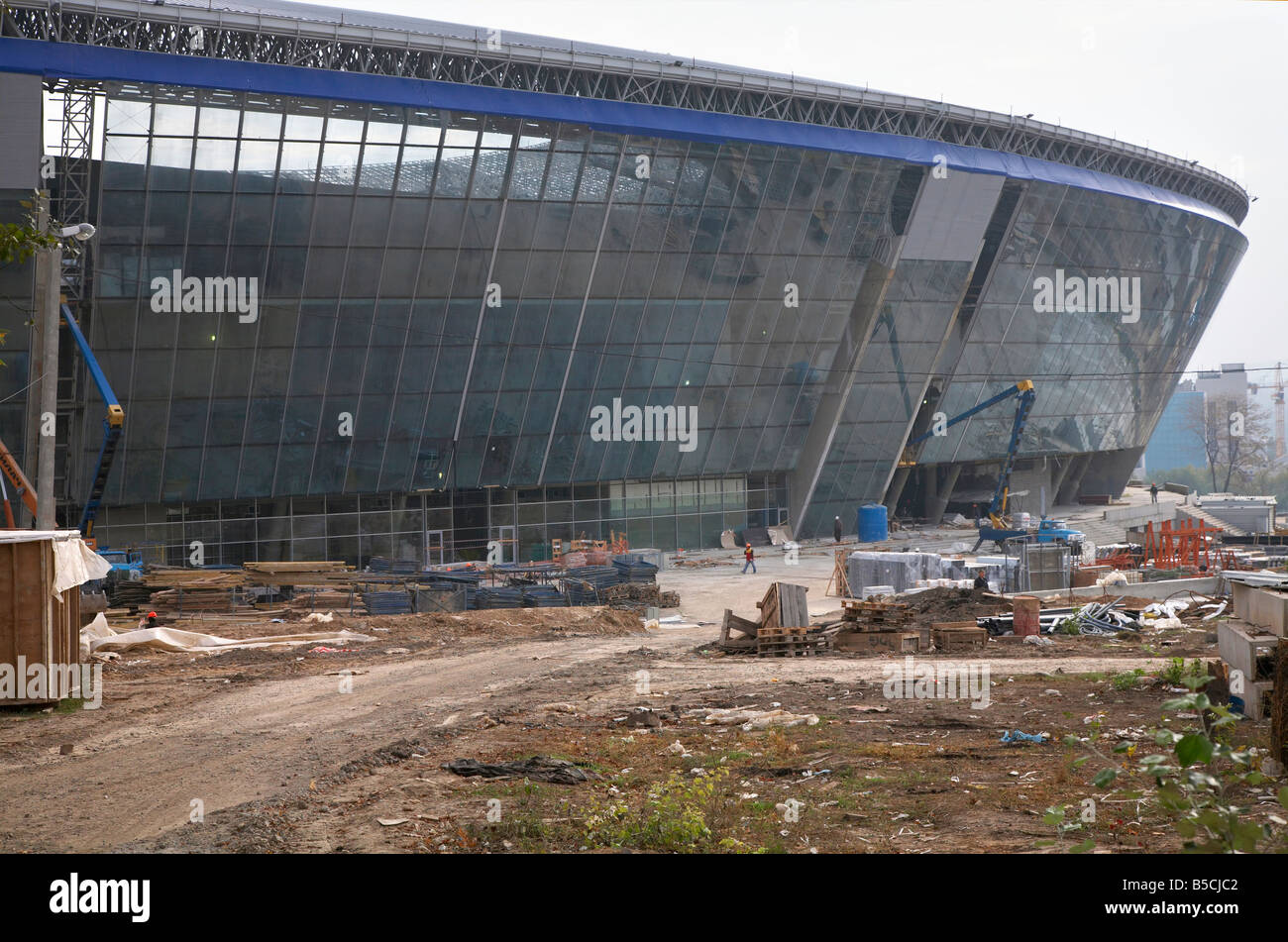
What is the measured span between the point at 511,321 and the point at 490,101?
22.7 feet

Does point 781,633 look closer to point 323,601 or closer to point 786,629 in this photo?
point 786,629

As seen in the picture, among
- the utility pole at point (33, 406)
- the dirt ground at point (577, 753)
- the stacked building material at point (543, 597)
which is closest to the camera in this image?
the dirt ground at point (577, 753)

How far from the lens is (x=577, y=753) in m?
11.8

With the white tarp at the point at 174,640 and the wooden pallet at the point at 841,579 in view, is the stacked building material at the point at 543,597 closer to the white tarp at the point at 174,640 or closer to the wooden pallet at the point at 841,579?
the white tarp at the point at 174,640

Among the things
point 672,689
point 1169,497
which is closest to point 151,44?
point 672,689

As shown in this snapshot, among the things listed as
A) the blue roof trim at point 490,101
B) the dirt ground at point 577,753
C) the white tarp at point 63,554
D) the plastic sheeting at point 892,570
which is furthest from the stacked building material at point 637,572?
the white tarp at point 63,554

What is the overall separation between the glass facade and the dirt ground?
15.6m

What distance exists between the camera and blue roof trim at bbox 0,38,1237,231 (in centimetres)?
2770

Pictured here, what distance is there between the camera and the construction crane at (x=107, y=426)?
2602 cm

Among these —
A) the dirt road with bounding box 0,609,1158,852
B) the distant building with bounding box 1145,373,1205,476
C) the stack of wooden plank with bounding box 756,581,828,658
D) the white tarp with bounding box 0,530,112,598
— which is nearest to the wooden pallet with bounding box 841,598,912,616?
the stack of wooden plank with bounding box 756,581,828,658

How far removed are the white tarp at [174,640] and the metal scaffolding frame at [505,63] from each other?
58.0 ft

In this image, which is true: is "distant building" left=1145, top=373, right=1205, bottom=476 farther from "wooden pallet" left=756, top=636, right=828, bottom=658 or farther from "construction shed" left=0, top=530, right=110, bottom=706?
"construction shed" left=0, top=530, right=110, bottom=706

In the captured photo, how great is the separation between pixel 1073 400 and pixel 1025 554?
26.9m

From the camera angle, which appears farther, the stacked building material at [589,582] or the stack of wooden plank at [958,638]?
the stacked building material at [589,582]
